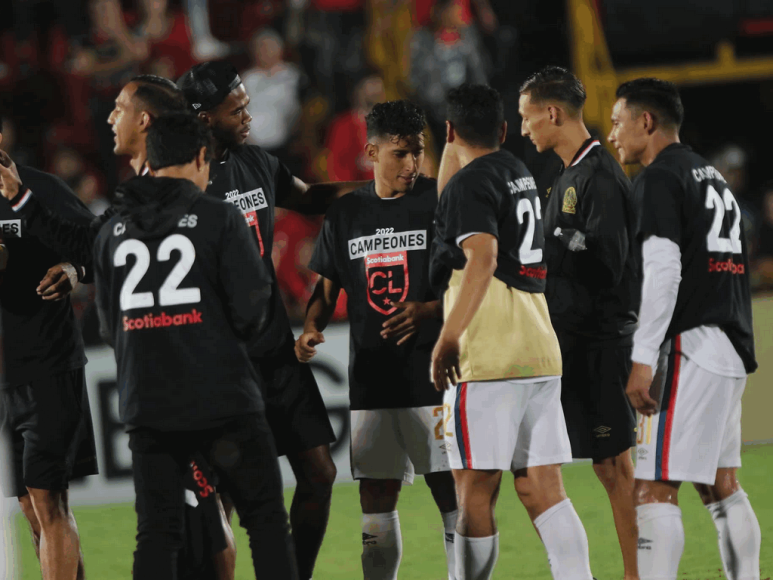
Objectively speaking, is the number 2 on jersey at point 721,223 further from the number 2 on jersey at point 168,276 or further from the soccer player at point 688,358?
the number 2 on jersey at point 168,276

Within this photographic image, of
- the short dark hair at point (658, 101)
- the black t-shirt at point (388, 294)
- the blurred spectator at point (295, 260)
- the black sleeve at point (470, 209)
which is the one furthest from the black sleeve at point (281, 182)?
the blurred spectator at point (295, 260)

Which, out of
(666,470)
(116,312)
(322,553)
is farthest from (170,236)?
(322,553)

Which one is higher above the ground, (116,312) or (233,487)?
(116,312)

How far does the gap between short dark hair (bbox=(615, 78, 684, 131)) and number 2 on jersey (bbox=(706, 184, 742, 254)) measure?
363 mm

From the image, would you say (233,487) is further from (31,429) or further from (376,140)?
(376,140)

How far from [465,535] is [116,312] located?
4.78 ft

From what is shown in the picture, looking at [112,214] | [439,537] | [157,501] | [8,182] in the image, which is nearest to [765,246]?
[439,537]

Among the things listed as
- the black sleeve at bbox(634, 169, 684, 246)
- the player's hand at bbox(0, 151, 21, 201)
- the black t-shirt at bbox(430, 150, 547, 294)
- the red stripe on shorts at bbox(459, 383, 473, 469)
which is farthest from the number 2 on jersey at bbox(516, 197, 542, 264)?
the player's hand at bbox(0, 151, 21, 201)

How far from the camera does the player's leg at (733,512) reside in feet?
12.4

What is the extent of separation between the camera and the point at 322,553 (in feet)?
17.8

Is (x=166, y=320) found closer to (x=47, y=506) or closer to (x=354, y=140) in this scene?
(x=47, y=506)

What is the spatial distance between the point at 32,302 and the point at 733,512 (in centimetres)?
289

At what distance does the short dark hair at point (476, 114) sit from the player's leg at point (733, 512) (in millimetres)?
1289

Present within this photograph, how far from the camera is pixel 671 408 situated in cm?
368
